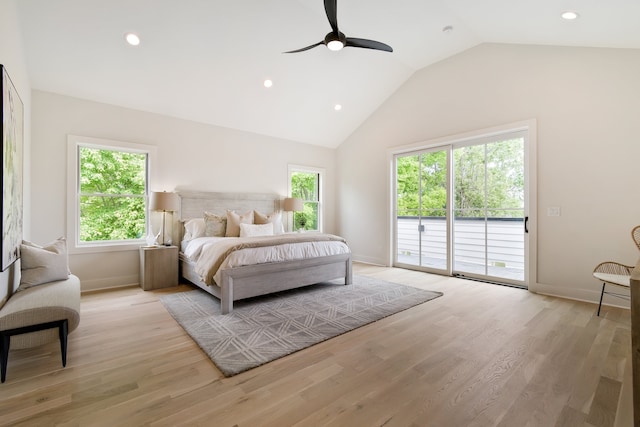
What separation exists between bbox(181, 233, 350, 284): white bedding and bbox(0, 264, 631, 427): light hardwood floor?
A: 71 centimetres

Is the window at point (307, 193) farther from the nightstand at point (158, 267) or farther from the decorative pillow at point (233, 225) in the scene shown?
the nightstand at point (158, 267)

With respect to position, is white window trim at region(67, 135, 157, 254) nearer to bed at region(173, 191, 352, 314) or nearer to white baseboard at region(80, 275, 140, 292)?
white baseboard at region(80, 275, 140, 292)

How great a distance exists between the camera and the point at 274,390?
5.99ft

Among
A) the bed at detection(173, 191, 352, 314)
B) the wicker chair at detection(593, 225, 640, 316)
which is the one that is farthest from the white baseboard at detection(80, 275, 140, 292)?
the wicker chair at detection(593, 225, 640, 316)

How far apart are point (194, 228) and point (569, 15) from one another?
210 inches

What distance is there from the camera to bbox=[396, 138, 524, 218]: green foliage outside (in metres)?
4.29

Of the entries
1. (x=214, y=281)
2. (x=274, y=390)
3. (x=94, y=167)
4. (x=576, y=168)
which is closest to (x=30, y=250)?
(x=214, y=281)

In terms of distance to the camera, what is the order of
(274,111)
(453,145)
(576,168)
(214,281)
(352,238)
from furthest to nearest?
(352,238) < (274,111) < (453,145) < (576,168) < (214,281)

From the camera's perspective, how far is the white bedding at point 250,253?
10.7ft

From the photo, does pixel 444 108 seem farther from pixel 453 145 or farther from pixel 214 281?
pixel 214 281

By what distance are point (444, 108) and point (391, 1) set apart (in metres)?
2.10

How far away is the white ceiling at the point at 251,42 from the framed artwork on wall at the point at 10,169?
1.13 m

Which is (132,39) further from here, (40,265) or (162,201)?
(40,265)

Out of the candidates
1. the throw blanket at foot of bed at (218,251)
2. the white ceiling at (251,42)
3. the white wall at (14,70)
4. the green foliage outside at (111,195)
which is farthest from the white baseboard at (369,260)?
the white wall at (14,70)
